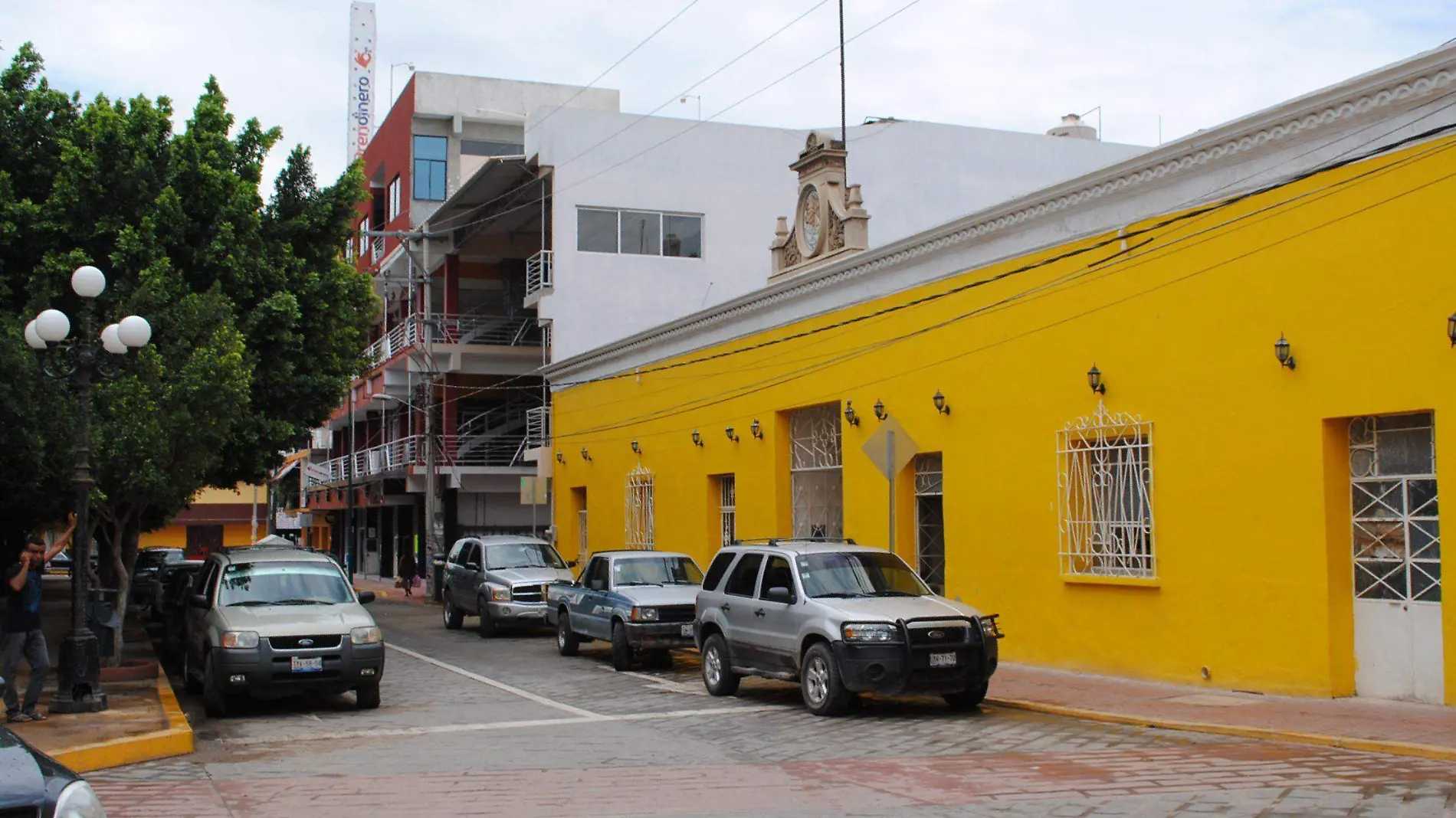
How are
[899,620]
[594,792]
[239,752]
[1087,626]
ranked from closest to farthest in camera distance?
[594,792] → [239,752] → [899,620] → [1087,626]

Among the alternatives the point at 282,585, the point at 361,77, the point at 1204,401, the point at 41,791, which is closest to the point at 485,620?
the point at 282,585

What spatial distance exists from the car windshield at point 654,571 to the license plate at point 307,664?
5986 mm

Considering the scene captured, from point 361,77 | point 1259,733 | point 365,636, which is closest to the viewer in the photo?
point 1259,733

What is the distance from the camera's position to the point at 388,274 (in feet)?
A: 153

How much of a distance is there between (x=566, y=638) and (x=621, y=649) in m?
2.56

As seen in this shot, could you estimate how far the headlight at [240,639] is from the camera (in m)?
13.6

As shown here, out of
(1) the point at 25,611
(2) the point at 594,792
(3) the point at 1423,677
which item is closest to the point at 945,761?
(2) the point at 594,792

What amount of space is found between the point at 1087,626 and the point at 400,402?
36.4 m

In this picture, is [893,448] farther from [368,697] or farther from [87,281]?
[87,281]

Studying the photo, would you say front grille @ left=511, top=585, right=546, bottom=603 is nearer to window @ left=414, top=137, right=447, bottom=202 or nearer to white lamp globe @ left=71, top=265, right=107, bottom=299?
white lamp globe @ left=71, top=265, right=107, bottom=299

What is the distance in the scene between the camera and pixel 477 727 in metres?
12.9

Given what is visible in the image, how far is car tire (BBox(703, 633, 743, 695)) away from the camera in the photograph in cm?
1491

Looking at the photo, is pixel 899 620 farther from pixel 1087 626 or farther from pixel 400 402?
pixel 400 402

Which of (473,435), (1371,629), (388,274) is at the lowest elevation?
(1371,629)
